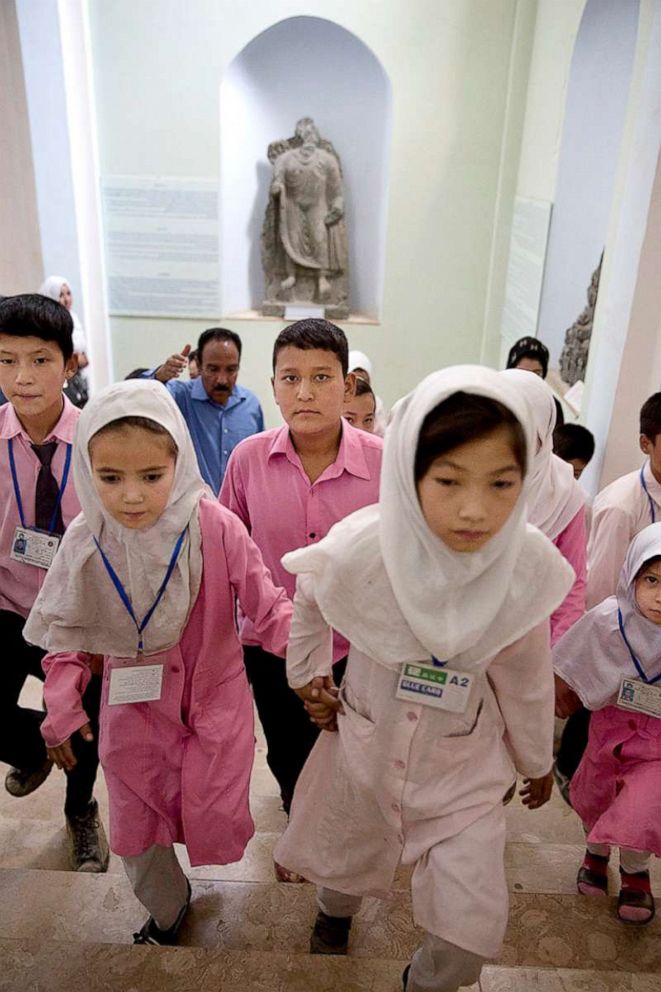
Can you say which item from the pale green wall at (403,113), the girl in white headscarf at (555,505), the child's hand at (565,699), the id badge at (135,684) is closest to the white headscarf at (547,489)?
the girl in white headscarf at (555,505)

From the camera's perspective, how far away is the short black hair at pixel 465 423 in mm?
1236

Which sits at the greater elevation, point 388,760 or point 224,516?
point 224,516

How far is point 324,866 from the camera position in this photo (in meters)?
1.69

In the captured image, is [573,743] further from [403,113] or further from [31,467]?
[403,113]

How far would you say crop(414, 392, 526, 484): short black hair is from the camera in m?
1.24

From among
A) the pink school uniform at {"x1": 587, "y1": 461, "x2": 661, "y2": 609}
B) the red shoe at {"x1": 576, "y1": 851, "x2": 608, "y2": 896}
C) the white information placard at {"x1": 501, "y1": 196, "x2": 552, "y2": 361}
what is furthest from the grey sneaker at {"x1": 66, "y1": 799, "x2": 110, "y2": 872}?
the white information placard at {"x1": 501, "y1": 196, "x2": 552, "y2": 361}

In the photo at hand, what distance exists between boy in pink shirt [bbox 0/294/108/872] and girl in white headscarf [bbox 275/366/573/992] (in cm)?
88

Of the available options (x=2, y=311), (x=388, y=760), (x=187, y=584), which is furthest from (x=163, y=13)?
(x=388, y=760)

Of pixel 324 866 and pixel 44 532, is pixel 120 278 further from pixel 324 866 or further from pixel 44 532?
pixel 324 866

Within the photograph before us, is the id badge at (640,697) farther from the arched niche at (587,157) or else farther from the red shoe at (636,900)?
the arched niche at (587,157)

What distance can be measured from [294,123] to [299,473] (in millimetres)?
5803

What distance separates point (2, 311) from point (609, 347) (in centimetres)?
292

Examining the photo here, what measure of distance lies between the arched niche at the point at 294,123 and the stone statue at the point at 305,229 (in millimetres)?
244

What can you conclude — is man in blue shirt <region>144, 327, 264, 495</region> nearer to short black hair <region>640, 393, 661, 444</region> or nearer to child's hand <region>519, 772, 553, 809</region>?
short black hair <region>640, 393, 661, 444</region>
